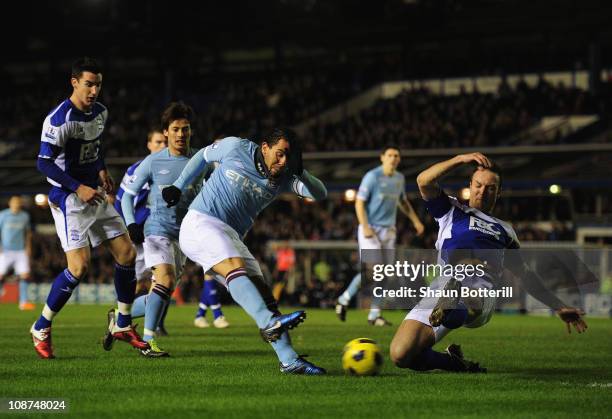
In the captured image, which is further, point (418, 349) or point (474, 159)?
point (418, 349)

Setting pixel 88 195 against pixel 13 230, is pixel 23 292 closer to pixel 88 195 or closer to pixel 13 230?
pixel 13 230

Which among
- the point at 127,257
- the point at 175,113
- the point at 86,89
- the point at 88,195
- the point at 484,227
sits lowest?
the point at 127,257

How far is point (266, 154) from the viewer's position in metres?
8.17

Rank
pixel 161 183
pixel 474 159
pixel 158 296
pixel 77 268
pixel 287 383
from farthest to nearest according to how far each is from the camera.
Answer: pixel 161 183, pixel 158 296, pixel 77 268, pixel 287 383, pixel 474 159

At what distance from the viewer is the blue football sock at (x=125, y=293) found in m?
10.4

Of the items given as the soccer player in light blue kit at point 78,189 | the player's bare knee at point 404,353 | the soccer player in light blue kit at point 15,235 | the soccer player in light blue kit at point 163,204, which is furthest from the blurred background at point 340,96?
the player's bare knee at point 404,353

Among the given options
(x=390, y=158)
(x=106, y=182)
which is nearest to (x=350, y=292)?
(x=390, y=158)

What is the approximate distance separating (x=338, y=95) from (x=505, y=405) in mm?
33741

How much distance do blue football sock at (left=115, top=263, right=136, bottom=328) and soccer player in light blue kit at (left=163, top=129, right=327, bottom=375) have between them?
6.74 ft

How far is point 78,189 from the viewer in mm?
9547

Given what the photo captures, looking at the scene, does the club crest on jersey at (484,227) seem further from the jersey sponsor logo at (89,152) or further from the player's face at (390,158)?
the player's face at (390,158)

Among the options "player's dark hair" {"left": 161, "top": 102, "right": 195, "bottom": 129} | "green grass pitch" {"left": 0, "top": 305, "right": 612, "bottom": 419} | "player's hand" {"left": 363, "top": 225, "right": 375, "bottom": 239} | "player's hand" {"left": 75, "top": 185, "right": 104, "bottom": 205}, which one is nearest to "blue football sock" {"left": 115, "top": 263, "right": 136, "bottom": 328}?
"green grass pitch" {"left": 0, "top": 305, "right": 612, "bottom": 419}

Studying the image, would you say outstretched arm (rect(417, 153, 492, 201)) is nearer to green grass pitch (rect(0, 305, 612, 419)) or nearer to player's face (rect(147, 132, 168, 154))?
green grass pitch (rect(0, 305, 612, 419))

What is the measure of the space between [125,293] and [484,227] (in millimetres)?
3939
